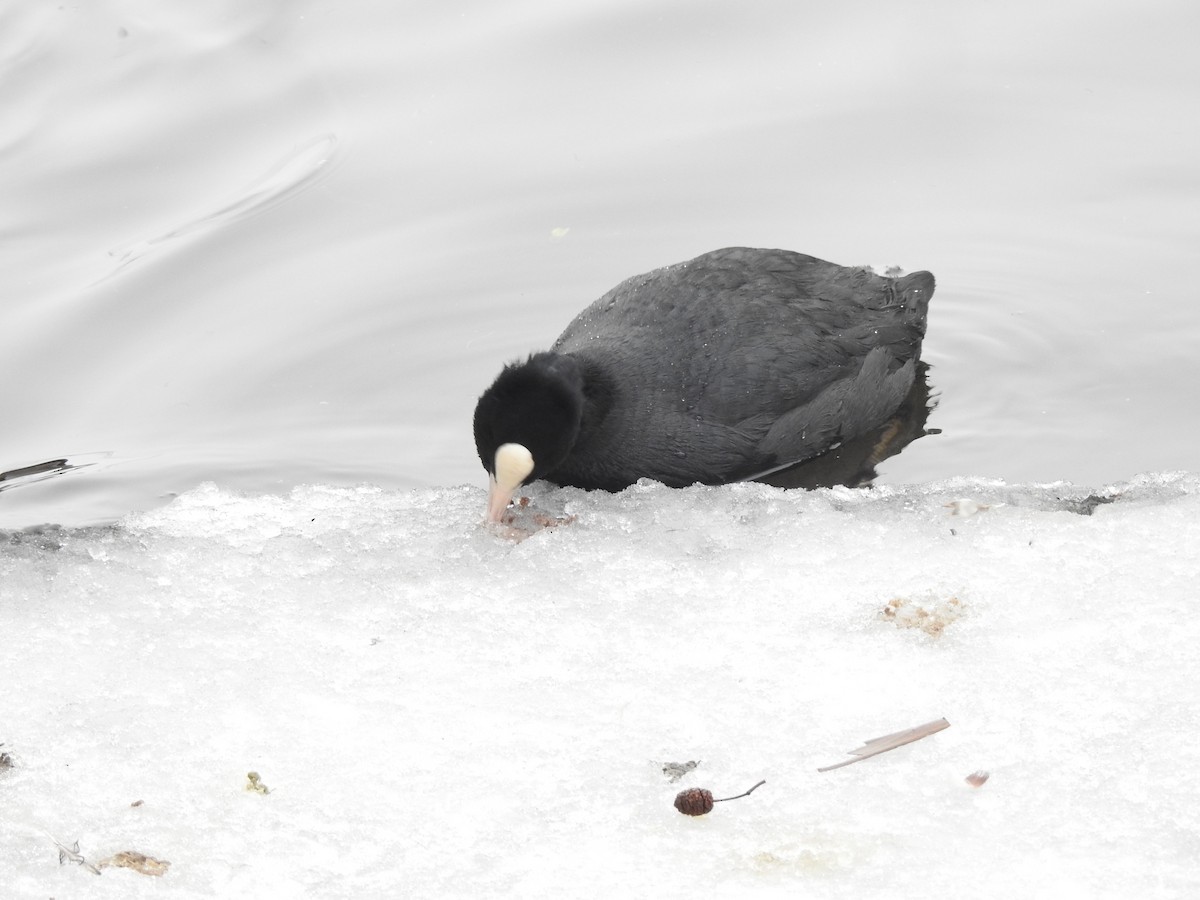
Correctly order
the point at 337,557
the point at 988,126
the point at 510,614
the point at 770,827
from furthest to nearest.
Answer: the point at 988,126 → the point at 337,557 → the point at 510,614 → the point at 770,827

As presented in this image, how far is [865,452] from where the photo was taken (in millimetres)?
6016

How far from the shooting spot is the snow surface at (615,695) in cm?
330

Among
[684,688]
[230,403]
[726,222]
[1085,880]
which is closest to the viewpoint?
[1085,880]

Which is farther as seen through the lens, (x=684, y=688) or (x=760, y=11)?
(x=760, y=11)

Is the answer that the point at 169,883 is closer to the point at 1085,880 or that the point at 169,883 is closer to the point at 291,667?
the point at 291,667

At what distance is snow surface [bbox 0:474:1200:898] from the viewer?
330 cm

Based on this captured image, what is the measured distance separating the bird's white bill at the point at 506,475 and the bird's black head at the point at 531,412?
0.02 metres

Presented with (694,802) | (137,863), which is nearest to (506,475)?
(694,802)

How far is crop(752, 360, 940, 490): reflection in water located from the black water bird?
0.16 ft

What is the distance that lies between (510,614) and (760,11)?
17.0ft

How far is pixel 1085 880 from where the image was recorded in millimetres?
3160

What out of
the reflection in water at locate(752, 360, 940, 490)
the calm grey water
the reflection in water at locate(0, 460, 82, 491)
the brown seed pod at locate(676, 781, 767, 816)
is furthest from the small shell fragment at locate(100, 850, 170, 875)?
the reflection in water at locate(752, 360, 940, 490)

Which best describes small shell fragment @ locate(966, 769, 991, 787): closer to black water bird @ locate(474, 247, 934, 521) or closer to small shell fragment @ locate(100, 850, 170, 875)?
small shell fragment @ locate(100, 850, 170, 875)

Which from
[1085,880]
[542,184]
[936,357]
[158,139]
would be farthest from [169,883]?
[158,139]
